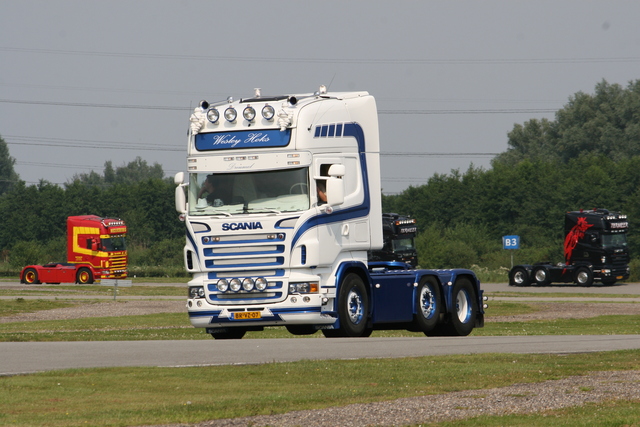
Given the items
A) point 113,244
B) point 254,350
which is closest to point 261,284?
point 254,350

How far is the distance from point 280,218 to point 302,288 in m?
1.23

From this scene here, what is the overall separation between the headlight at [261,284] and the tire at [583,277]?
38.6 meters

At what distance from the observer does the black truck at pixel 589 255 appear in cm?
5344

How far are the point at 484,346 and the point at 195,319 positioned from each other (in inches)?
195

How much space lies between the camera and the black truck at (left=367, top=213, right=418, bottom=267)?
5456 cm

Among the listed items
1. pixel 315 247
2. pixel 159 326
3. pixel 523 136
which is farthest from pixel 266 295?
pixel 523 136

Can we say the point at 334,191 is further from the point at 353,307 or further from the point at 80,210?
the point at 80,210

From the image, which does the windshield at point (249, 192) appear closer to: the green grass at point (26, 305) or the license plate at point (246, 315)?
the license plate at point (246, 315)

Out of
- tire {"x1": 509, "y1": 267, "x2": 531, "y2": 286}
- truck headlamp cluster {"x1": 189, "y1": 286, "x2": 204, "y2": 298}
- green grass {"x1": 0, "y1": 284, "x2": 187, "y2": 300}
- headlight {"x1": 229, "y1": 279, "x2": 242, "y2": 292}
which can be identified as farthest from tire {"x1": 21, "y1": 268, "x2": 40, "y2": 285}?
headlight {"x1": 229, "y1": 279, "x2": 242, "y2": 292}

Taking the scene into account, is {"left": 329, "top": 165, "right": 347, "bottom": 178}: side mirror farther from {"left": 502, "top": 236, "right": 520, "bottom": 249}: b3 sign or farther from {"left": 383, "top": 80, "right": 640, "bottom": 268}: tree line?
{"left": 383, "top": 80, "right": 640, "bottom": 268}: tree line

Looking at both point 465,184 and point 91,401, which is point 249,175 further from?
point 465,184

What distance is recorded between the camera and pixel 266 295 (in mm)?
17531

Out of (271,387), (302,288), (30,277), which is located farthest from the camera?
(30,277)

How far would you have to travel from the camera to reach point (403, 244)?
182 feet
